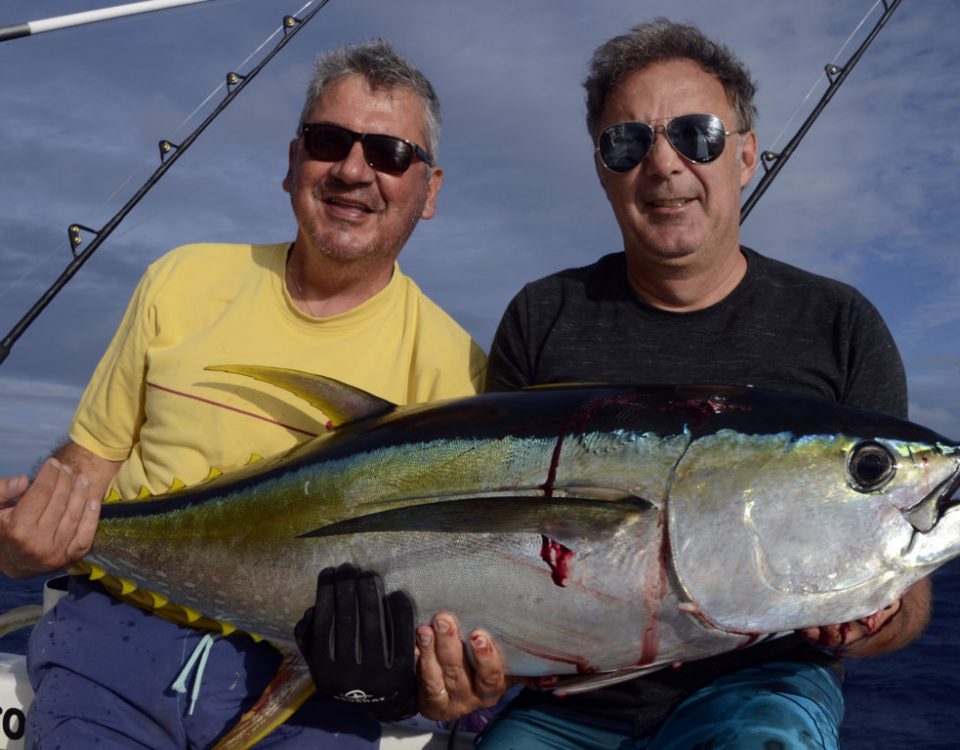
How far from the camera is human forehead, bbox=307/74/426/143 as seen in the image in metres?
2.86

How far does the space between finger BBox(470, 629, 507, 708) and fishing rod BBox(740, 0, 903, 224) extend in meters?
2.78

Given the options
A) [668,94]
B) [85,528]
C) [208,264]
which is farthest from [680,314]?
[85,528]

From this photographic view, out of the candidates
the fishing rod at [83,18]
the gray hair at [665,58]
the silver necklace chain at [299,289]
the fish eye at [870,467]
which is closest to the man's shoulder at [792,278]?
the gray hair at [665,58]

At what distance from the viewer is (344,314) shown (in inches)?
111

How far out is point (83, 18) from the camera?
404 cm

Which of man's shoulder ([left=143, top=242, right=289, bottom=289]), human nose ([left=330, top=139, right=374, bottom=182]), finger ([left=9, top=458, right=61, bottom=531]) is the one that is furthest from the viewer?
man's shoulder ([left=143, top=242, right=289, bottom=289])

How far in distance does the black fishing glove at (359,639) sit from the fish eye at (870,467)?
975 mm

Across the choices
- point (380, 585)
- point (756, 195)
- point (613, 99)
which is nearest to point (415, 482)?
point (380, 585)

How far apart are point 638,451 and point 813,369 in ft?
2.94

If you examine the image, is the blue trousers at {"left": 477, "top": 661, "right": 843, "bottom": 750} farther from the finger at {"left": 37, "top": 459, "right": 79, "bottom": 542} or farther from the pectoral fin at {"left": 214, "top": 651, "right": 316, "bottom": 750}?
the finger at {"left": 37, "top": 459, "right": 79, "bottom": 542}

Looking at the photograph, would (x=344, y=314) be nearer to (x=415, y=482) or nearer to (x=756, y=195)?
(x=415, y=482)

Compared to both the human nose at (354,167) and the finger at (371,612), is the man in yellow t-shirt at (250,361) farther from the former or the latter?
the finger at (371,612)

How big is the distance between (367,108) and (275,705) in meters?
1.84

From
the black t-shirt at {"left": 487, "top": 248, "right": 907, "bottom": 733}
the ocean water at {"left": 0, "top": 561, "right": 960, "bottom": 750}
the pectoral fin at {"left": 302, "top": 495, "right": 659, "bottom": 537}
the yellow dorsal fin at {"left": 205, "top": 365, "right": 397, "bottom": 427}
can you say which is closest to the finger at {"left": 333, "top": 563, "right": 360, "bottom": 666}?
the pectoral fin at {"left": 302, "top": 495, "right": 659, "bottom": 537}
